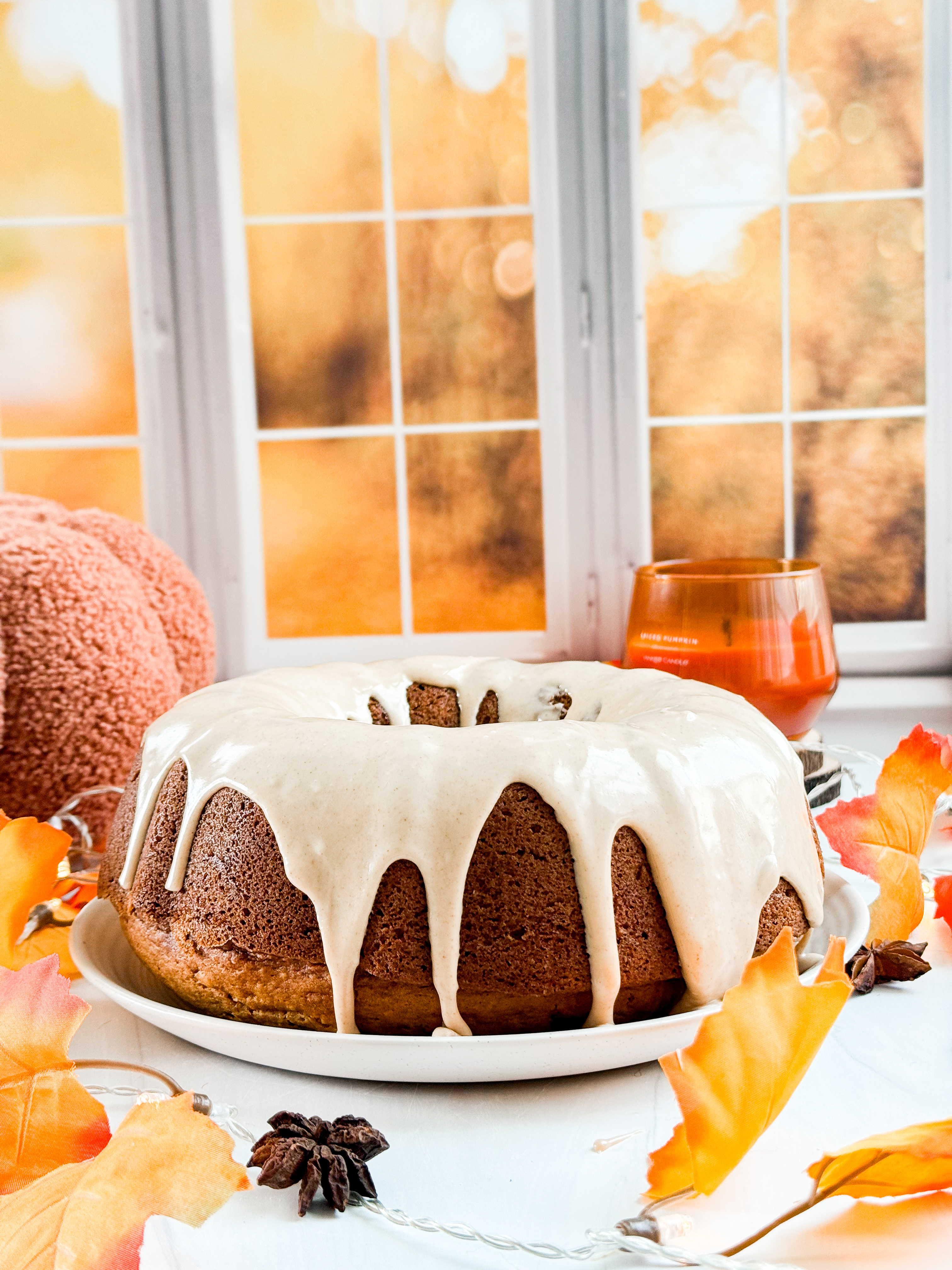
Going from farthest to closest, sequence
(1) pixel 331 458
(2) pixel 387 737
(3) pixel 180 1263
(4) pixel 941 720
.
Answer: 1. (1) pixel 331 458
2. (4) pixel 941 720
3. (2) pixel 387 737
4. (3) pixel 180 1263

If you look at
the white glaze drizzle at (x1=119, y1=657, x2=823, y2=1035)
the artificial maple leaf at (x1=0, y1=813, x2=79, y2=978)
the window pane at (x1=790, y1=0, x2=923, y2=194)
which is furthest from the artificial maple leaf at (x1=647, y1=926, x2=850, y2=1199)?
the window pane at (x1=790, y1=0, x2=923, y2=194)

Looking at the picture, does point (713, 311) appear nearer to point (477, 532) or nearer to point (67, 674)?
point (477, 532)

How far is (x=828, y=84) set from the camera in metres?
1.72

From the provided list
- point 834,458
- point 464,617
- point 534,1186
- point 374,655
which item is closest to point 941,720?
point 834,458

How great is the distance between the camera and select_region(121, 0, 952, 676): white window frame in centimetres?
170

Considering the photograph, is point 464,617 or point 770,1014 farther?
point 464,617

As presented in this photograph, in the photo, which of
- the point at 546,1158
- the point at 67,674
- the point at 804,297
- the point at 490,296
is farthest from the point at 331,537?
the point at 546,1158

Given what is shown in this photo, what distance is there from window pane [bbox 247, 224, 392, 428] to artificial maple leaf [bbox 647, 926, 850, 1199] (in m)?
1.48

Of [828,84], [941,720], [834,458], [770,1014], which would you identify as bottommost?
[941,720]

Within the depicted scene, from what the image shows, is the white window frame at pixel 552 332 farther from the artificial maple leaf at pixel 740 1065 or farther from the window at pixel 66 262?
the artificial maple leaf at pixel 740 1065

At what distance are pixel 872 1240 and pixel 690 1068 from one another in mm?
95

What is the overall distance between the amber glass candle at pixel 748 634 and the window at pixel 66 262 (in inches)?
42.8

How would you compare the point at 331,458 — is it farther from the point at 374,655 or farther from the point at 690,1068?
the point at 690,1068

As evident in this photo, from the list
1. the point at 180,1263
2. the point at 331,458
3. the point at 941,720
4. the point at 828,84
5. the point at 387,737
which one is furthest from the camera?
the point at 331,458
